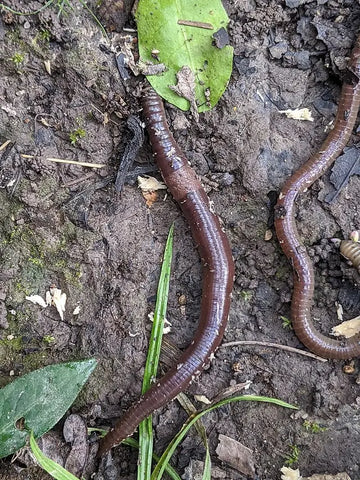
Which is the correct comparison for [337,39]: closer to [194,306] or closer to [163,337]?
[194,306]

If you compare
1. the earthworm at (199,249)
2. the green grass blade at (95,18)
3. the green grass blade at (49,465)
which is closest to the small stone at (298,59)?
the earthworm at (199,249)

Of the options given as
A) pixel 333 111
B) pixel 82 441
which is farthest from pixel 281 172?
pixel 82 441

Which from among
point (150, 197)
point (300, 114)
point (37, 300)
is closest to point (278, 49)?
point (300, 114)

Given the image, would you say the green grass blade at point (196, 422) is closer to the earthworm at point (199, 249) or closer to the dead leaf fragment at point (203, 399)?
the dead leaf fragment at point (203, 399)

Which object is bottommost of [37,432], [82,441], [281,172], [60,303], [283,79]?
[82,441]

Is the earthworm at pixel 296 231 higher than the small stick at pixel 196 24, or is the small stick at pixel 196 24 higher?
the small stick at pixel 196 24

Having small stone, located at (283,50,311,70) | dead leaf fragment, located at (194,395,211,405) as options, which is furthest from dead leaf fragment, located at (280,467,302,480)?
small stone, located at (283,50,311,70)

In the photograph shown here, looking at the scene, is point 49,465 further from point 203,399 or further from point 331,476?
point 331,476
